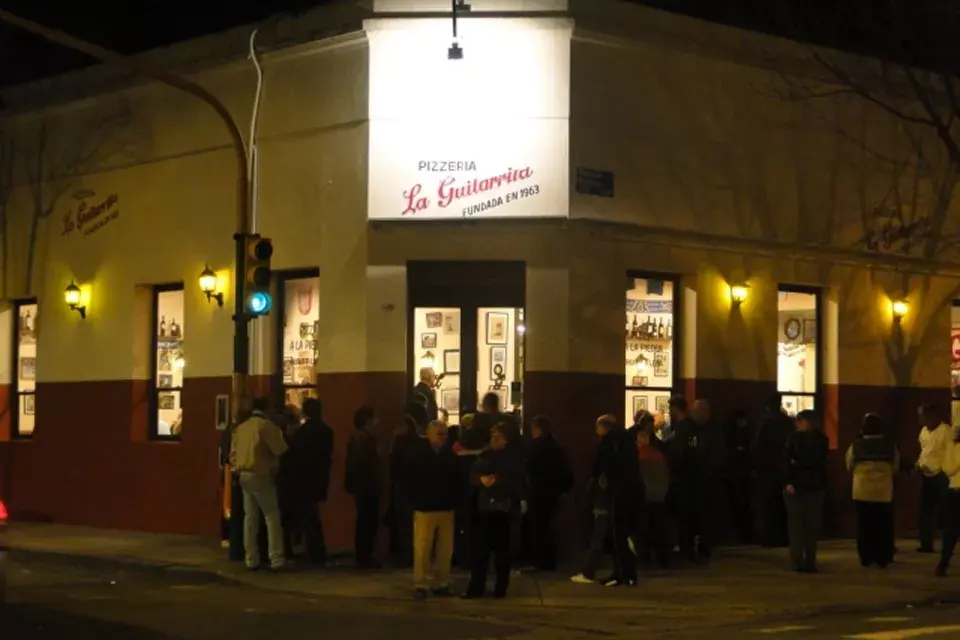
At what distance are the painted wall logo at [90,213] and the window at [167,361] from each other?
1.48 m

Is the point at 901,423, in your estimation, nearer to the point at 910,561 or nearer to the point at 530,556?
the point at 910,561

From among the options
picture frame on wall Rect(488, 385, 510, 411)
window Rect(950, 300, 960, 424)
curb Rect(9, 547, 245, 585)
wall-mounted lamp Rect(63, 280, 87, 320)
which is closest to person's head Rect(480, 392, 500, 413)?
picture frame on wall Rect(488, 385, 510, 411)

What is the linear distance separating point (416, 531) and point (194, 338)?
7145 mm

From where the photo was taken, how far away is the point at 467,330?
Result: 18906 mm

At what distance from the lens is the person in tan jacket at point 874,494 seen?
17.3m

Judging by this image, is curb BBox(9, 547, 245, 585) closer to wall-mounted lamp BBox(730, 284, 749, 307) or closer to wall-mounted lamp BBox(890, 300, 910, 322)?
wall-mounted lamp BBox(730, 284, 749, 307)

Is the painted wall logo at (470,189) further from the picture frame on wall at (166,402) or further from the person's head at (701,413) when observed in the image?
the picture frame on wall at (166,402)

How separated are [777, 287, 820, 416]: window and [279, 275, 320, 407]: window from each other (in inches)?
261

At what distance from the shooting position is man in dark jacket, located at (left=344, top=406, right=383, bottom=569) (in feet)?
55.4

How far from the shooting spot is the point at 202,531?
67.3ft

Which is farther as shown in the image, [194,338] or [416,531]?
[194,338]

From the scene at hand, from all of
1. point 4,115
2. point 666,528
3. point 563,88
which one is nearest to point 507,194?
point 563,88

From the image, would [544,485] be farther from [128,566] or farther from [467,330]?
[128,566]

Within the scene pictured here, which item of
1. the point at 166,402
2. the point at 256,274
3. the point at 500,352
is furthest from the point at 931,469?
the point at 166,402
